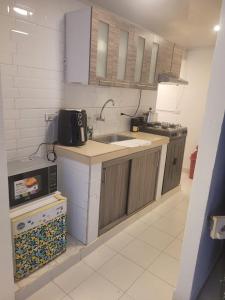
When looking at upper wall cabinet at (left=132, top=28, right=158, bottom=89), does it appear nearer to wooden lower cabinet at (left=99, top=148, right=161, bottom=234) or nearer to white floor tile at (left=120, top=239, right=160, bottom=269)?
wooden lower cabinet at (left=99, top=148, right=161, bottom=234)

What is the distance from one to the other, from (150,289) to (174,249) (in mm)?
553

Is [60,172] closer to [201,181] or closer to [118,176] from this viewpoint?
[118,176]

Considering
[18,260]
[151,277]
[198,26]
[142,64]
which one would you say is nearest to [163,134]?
[142,64]

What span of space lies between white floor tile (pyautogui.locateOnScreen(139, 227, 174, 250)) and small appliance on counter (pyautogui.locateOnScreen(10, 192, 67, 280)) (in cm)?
85

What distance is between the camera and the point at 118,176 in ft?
6.84

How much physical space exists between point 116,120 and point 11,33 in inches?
58.3

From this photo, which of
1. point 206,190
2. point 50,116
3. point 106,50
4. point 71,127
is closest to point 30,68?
point 50,116

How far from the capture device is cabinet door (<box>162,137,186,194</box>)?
2.89 metres

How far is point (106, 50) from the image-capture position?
2004mm

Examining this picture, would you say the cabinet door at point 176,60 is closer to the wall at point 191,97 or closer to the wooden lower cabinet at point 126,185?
the wall at point 191,97

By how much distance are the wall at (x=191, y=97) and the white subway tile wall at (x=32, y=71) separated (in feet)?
7.83

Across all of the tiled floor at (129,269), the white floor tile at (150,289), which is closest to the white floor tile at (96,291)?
the tiled floor at (129,269)

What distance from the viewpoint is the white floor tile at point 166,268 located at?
173 centimetres

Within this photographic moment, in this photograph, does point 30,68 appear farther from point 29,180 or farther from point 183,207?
point 183,207
